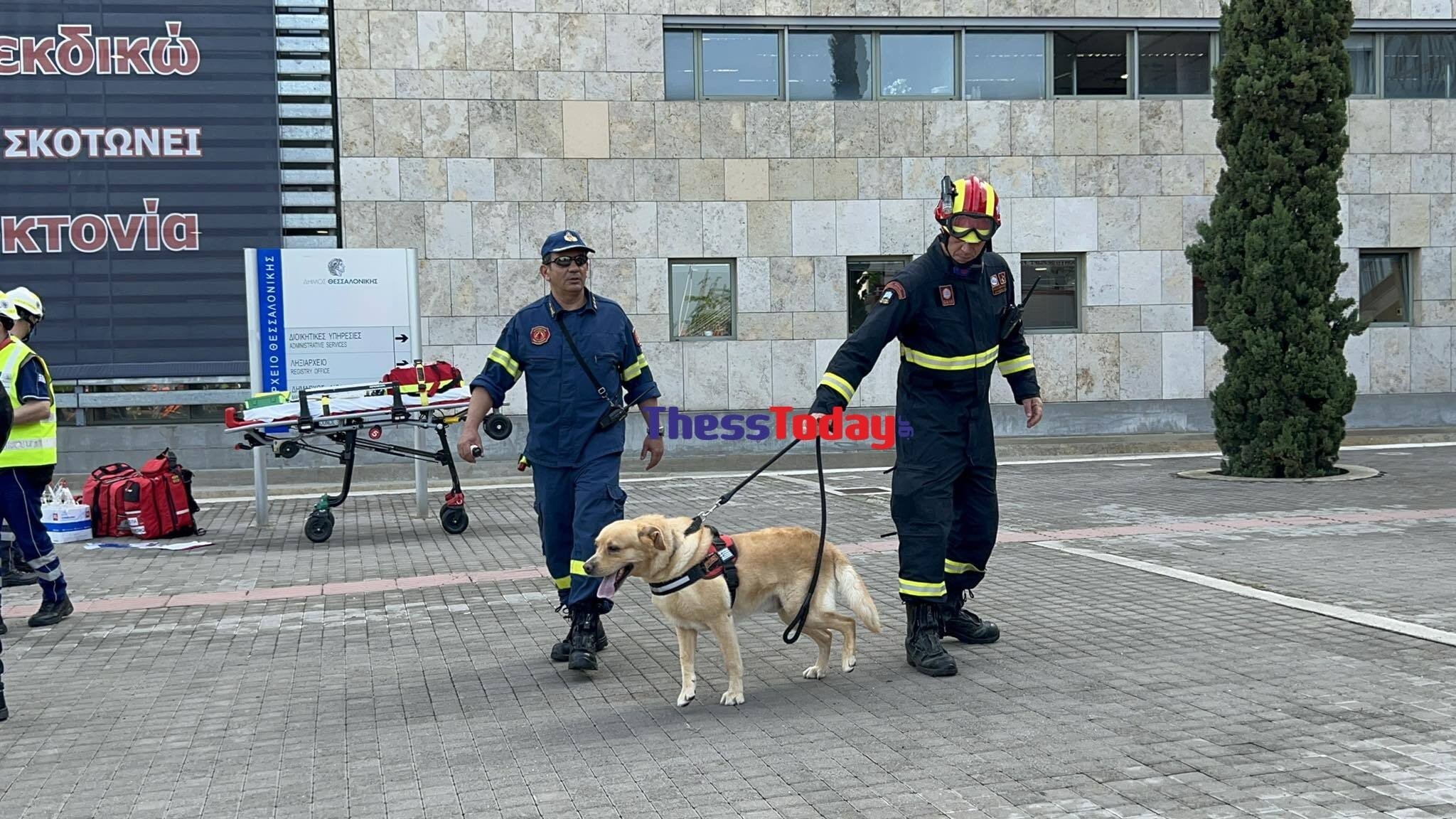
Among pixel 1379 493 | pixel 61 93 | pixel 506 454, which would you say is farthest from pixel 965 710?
pixel 61 93

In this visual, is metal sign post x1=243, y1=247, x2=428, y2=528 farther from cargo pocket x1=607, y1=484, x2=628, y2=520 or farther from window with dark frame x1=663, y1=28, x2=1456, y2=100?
window with dark frame x1=663, y1=28, x2=1456, y2=100

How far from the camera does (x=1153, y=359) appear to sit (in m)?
21.3

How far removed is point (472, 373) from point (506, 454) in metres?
1.28

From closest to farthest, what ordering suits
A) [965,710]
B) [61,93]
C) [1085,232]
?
[965,710] → [61,93] → [1085,232]

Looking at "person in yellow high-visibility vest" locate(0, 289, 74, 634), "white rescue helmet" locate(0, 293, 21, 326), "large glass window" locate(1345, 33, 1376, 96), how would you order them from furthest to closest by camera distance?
"large glass window" locate(1345, 33, 1376, 96) → "person in yellow high-visibility vest" locate(0, 289, 74, 634) → "white rescue helmet" locate(0, 293, 21, 326)

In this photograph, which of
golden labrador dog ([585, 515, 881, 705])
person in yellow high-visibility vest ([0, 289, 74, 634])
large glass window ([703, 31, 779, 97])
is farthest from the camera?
large glass window ([703, 31, 779, 97])

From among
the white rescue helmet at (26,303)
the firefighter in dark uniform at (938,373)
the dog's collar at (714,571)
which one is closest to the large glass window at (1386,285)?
the firefighter in dark uniform at (938,373)

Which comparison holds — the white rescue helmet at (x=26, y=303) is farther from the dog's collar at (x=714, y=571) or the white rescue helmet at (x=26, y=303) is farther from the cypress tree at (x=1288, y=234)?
the cypress tree at (x=1288, y=234)

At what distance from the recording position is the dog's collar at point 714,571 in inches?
220

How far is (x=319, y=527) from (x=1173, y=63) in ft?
52.6

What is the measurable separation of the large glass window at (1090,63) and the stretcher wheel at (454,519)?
13.3m

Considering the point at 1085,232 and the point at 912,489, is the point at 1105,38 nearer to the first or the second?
the point at 1085,232

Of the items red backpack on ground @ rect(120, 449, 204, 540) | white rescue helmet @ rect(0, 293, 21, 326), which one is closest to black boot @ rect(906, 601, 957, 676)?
white rescue helmet @ rect(0, 293, 21, 326)

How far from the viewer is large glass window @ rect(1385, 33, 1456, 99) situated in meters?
21.9
